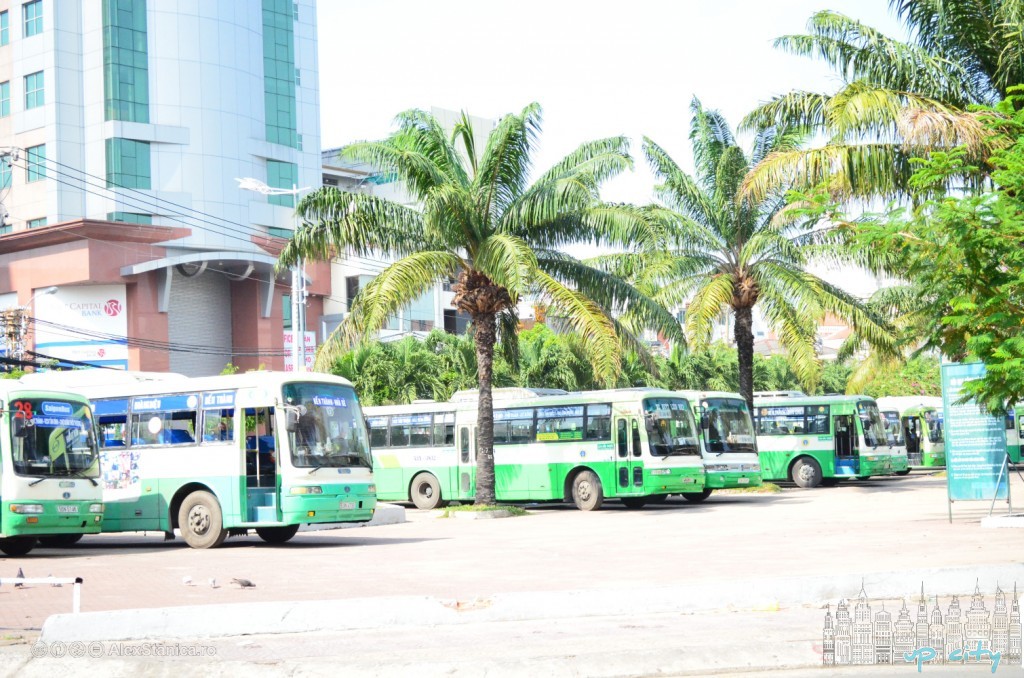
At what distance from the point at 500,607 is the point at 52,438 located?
10639 millimetres

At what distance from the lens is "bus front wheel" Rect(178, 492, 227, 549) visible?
19516mm

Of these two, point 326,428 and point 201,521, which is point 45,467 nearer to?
point 201,521

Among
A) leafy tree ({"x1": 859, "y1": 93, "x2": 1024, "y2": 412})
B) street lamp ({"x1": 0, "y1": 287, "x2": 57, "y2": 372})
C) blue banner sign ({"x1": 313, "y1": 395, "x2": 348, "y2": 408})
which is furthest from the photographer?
street lamp ({"x1": 0, "y1": 287, "x2": 57, "y2": 372})

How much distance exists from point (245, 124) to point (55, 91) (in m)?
9.14

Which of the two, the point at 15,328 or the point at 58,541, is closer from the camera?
the point at 58,541

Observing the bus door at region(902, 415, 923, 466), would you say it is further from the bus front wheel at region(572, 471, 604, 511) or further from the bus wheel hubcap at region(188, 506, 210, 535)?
the bus wheel hubcap at region(188, 506, 210, 535)

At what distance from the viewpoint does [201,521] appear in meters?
19.8

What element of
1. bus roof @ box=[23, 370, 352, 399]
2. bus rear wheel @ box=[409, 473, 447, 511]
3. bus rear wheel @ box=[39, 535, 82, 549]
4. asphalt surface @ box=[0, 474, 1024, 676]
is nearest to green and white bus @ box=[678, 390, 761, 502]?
bus rear wheel @ box=[409, 473, 447, 511]

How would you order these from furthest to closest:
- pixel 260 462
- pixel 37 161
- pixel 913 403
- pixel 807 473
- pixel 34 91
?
pixel 34 91, pixel 37 161, pixel 913 403, pixel 807 473, pixel 260 462

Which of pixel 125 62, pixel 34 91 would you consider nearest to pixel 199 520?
pixel 125 62

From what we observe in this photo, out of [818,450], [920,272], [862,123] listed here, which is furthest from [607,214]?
[818,450]

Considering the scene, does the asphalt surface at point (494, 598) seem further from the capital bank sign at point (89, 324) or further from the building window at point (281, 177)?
the building window at point (281, 177)

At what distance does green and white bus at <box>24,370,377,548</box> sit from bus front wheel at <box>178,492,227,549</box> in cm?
2

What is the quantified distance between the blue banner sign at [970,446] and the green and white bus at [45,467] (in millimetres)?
13936
